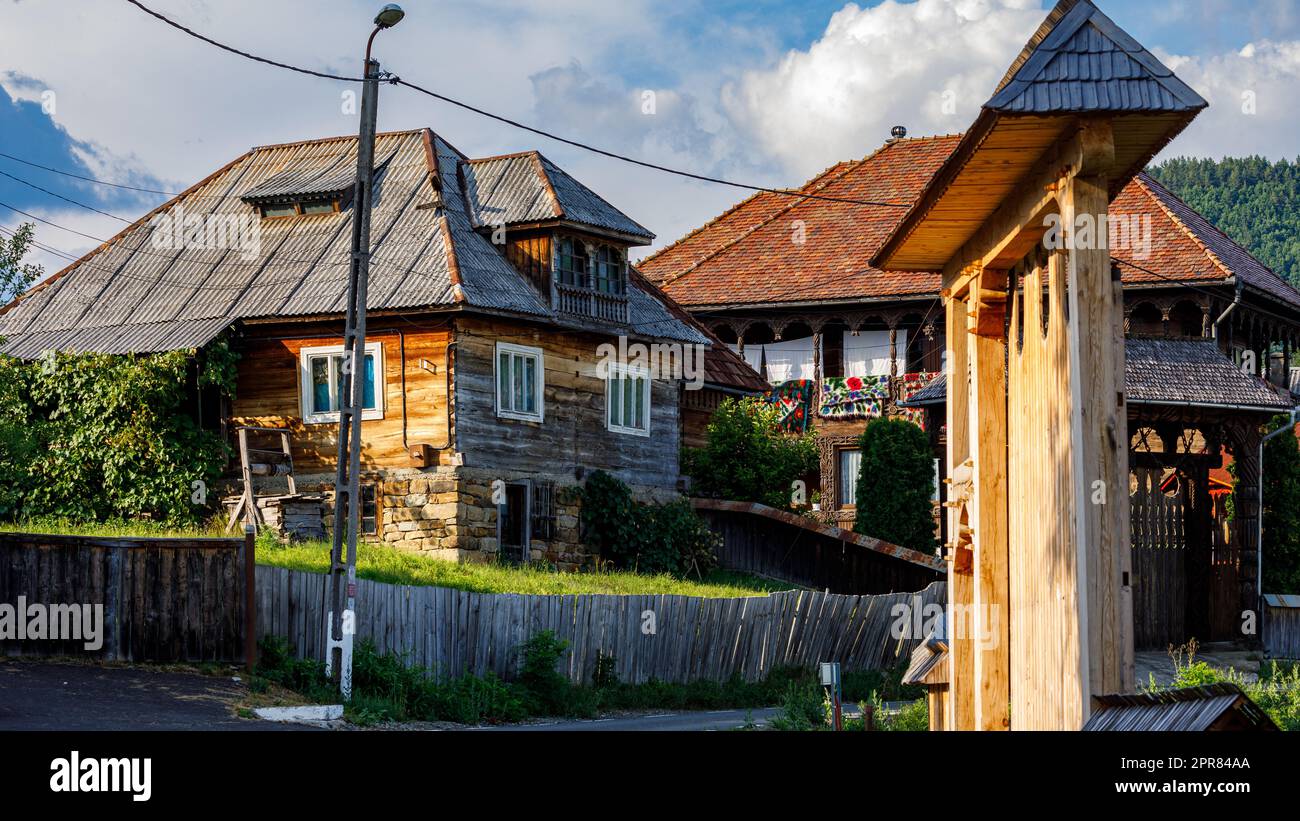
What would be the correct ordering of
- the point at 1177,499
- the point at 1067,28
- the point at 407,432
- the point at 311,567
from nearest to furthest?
the point at 1067,28, the point at 311,567, the point at 1177,499, the point at 407,432

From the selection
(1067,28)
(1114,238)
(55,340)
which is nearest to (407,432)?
(55,340)

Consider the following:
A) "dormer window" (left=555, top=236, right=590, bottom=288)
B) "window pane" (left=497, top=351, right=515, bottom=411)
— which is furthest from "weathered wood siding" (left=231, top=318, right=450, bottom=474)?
"dormer window" (left=555, top=236, right=590, bottom=288)

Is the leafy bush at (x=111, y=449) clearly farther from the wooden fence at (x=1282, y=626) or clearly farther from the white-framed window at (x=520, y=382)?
the wooden fence at (x=1282, y=626)

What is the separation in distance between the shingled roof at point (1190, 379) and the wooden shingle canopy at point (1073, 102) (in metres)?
18.2

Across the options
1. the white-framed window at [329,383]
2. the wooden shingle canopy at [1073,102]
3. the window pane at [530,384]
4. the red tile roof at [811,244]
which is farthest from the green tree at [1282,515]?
the wooden shingle canopy at [1073,102]

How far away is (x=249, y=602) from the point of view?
21375 mm

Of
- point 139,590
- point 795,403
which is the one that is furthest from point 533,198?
point 139,590

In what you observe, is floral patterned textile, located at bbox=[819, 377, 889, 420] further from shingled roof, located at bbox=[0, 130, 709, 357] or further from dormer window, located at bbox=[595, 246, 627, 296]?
dormer window, located at bbox=[595, 246, 627, 296]

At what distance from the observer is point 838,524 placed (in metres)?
41.8

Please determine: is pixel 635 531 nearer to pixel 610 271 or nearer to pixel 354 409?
pixel 610 271

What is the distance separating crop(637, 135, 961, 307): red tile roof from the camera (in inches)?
1729

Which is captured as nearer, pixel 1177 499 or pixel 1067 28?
pixel 1067 28
